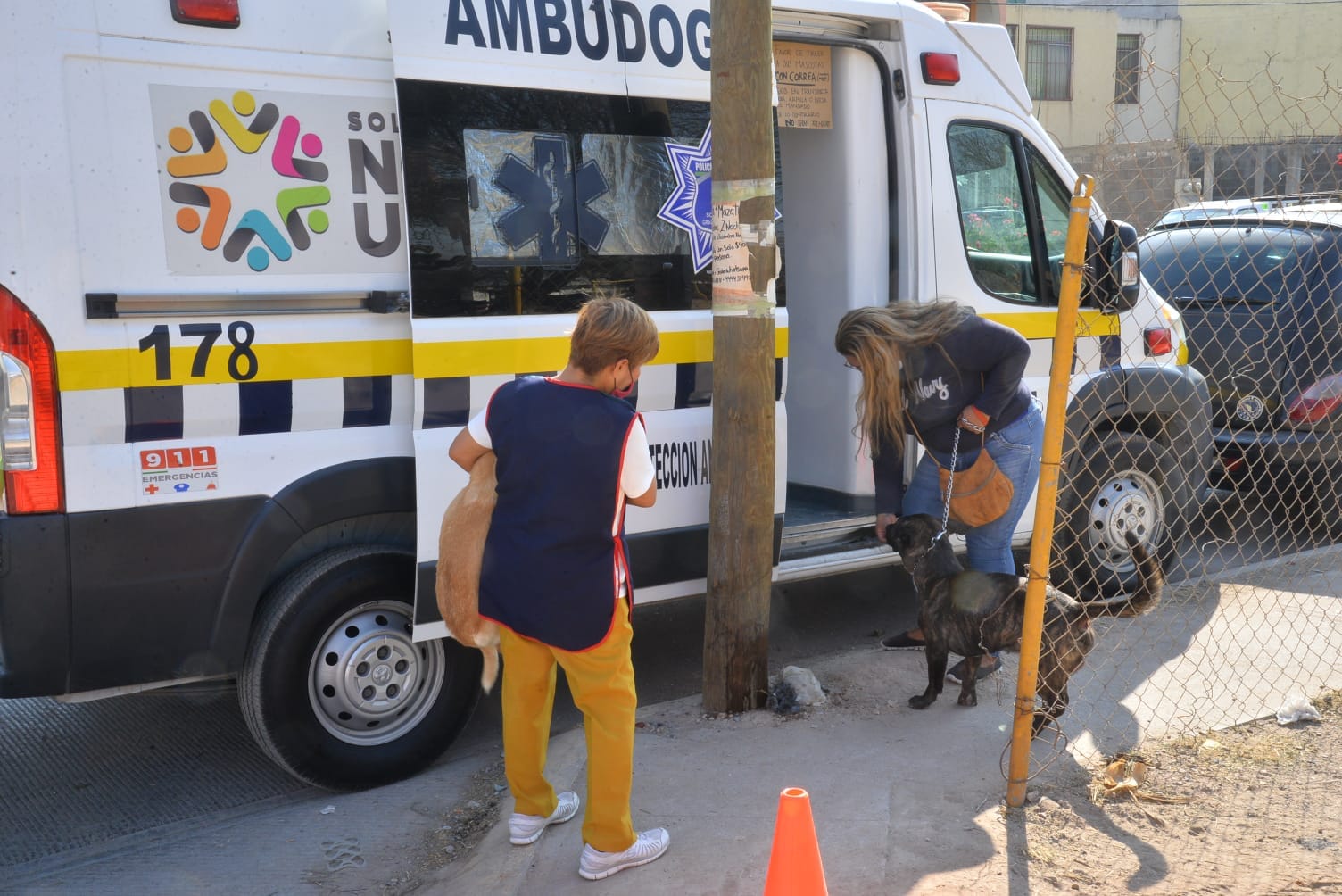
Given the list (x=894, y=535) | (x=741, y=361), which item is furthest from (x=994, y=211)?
(x=741, y=361)

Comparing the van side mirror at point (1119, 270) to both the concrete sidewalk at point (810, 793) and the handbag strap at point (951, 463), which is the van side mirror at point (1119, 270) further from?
the concrete sidewalk at point (810, 793)

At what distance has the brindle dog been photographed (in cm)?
388

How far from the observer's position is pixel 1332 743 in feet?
13.5

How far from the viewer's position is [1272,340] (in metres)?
7.24

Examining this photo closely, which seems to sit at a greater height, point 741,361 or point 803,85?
point 803,85

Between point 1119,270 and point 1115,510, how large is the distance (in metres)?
1.18

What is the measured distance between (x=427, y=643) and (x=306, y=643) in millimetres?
431

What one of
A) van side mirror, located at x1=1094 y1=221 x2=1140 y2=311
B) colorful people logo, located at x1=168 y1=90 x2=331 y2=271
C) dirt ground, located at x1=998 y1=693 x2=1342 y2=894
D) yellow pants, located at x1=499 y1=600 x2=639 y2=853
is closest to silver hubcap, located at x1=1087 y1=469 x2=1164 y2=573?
van side mirror, located at x1=1094 y1=221 x2=1140 y2=311

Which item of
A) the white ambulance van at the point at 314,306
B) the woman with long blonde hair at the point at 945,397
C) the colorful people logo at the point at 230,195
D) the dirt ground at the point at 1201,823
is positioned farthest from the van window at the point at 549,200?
the dirt ground at the point at 1201,823

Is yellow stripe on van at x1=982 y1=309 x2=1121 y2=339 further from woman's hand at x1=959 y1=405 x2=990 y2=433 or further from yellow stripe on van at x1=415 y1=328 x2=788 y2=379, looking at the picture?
yellow stripe on van at x1=415 y1=328 x2=788 y2=379

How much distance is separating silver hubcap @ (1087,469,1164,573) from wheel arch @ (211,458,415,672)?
341cm

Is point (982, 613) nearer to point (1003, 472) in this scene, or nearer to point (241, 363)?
point (1003, 472)

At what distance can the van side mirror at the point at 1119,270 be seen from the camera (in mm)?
5234

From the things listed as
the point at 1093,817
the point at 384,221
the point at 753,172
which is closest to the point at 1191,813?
the point at 1093,817
